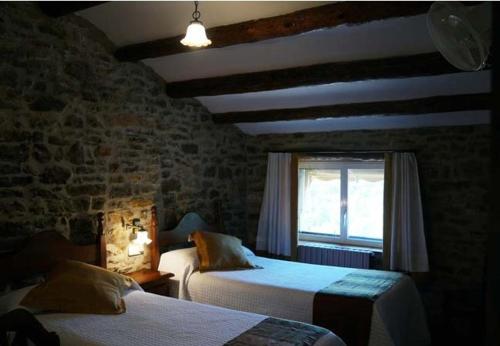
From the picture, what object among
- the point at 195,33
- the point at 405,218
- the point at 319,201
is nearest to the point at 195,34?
the point at 195,33

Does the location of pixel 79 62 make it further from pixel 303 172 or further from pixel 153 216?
pixel 303 172

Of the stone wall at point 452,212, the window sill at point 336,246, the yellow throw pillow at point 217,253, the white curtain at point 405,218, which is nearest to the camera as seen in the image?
the yellow throw pillow at point 217,253

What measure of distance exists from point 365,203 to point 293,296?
205cm

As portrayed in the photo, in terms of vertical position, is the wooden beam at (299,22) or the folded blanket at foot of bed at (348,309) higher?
the wooden beam at (299,22)

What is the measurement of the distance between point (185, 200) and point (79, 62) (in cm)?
181

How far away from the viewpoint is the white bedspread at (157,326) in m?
2.43

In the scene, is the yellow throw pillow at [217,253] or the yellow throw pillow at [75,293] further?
the yellow throw pillow at [217,253]

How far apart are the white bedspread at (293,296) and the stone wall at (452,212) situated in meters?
0.75

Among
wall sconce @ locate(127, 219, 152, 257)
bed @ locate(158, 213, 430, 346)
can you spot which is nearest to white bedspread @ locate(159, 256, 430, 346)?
bed @ locate(158, 213, 430, 346)

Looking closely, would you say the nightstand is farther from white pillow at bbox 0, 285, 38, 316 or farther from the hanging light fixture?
the hanging light fixture

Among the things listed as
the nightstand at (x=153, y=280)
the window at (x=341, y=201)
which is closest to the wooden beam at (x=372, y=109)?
the window at (x=341, y=201)

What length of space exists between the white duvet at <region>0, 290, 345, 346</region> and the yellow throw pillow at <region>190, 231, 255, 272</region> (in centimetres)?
95

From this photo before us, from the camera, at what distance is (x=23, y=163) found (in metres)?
3.11

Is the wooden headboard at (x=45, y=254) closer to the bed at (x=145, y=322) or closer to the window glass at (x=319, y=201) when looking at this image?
the bed at (x=145, y=322)
